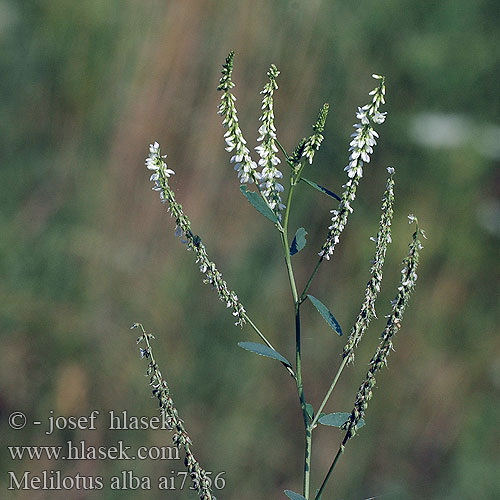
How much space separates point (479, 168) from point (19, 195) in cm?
79

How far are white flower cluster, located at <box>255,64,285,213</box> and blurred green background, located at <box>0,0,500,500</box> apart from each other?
73 centimetres

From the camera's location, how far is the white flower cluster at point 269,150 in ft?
1.51

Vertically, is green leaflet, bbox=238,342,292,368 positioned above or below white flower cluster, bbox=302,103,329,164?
below

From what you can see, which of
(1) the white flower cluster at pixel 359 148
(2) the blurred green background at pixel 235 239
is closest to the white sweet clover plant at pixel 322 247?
(1) the white flower cluster at pixel 359 148

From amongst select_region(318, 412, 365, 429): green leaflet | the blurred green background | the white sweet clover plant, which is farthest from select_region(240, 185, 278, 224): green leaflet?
the blurred green background

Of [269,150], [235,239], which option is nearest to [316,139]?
[269,150]

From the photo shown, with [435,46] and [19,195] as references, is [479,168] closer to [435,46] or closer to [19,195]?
[435,46]

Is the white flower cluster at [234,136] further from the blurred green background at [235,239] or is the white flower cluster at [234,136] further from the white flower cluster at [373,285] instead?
the blurred green background at [235,239]

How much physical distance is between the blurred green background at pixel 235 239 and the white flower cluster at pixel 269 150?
733mm

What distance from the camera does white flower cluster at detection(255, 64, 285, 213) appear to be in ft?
1.51

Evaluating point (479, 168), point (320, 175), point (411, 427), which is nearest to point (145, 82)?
point (320, 175)

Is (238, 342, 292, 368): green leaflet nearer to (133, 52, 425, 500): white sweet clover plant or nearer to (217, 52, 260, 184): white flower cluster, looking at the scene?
(133, 52, 425, 500): white sweet clover plant

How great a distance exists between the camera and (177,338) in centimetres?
121

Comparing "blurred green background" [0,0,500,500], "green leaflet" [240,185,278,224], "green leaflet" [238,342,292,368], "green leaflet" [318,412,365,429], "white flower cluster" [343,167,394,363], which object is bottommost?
"green leaflet" [318,412,365,429]
